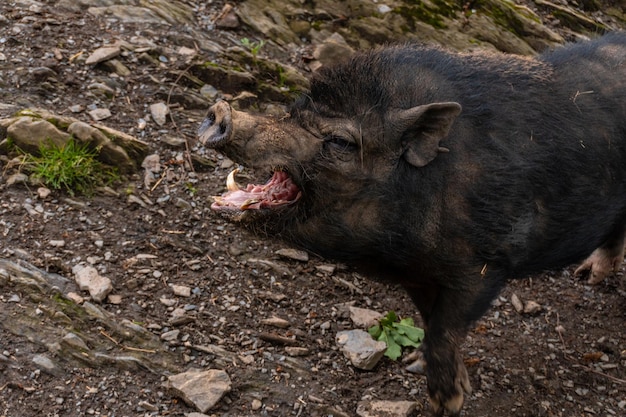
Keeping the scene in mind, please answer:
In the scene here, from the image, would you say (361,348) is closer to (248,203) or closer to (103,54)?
(248,203)

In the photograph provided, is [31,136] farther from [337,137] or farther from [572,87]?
[572,87]

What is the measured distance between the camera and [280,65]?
7887mm

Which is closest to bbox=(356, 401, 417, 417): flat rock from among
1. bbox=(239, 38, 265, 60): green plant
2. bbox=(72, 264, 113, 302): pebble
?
bbox=(72, 264, 113, 302): pebble

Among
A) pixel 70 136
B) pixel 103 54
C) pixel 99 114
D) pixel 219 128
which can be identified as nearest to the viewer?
pixel 219 128

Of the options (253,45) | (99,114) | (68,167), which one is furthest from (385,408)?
(253,45)

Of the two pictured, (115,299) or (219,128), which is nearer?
(219,128)

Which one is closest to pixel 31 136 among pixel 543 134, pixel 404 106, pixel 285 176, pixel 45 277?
pixel 45 277

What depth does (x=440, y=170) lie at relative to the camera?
4.97 metres

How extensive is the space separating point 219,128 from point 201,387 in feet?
5.26

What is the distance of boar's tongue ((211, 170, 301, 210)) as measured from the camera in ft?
15.8

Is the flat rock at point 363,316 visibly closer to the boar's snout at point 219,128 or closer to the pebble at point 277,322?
the pebble at point 277,322

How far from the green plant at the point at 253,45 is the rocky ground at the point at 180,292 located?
46mm

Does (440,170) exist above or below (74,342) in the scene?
above

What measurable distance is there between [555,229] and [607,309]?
1795mm
